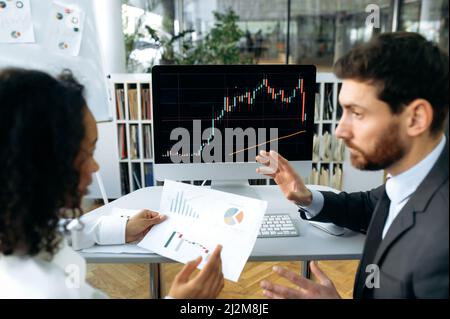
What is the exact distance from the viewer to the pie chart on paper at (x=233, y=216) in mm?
1040

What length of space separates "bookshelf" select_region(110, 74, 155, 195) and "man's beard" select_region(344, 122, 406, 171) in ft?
8.12

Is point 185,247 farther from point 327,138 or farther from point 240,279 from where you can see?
point 327,138

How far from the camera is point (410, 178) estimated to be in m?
0.86

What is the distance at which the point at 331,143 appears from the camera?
127 inches

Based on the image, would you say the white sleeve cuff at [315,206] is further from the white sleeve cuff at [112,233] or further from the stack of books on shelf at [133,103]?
the stack of books on shelf at [133,103]

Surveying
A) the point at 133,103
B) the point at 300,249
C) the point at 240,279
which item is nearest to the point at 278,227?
the point at 300,249

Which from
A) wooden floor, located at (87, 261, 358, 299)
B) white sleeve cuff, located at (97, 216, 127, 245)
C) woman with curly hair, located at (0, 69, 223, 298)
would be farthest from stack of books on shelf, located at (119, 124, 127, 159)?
woman with curly hair, located at (0, 69, 223, 298)

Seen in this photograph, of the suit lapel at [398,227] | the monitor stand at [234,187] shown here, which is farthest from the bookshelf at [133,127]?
the suit lapel at [398,227]

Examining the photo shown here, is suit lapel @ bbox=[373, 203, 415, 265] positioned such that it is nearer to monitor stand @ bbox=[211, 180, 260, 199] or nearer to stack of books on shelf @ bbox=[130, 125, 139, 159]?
monitor stand @ bbox=[211, 180, 260, 199]

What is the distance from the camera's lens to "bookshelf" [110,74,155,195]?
3.13 m

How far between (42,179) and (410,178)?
77 cm

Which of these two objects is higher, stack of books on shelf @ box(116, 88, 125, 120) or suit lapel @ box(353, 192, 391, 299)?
stack of books on shelf @ box(116, 88, 125, 120)
